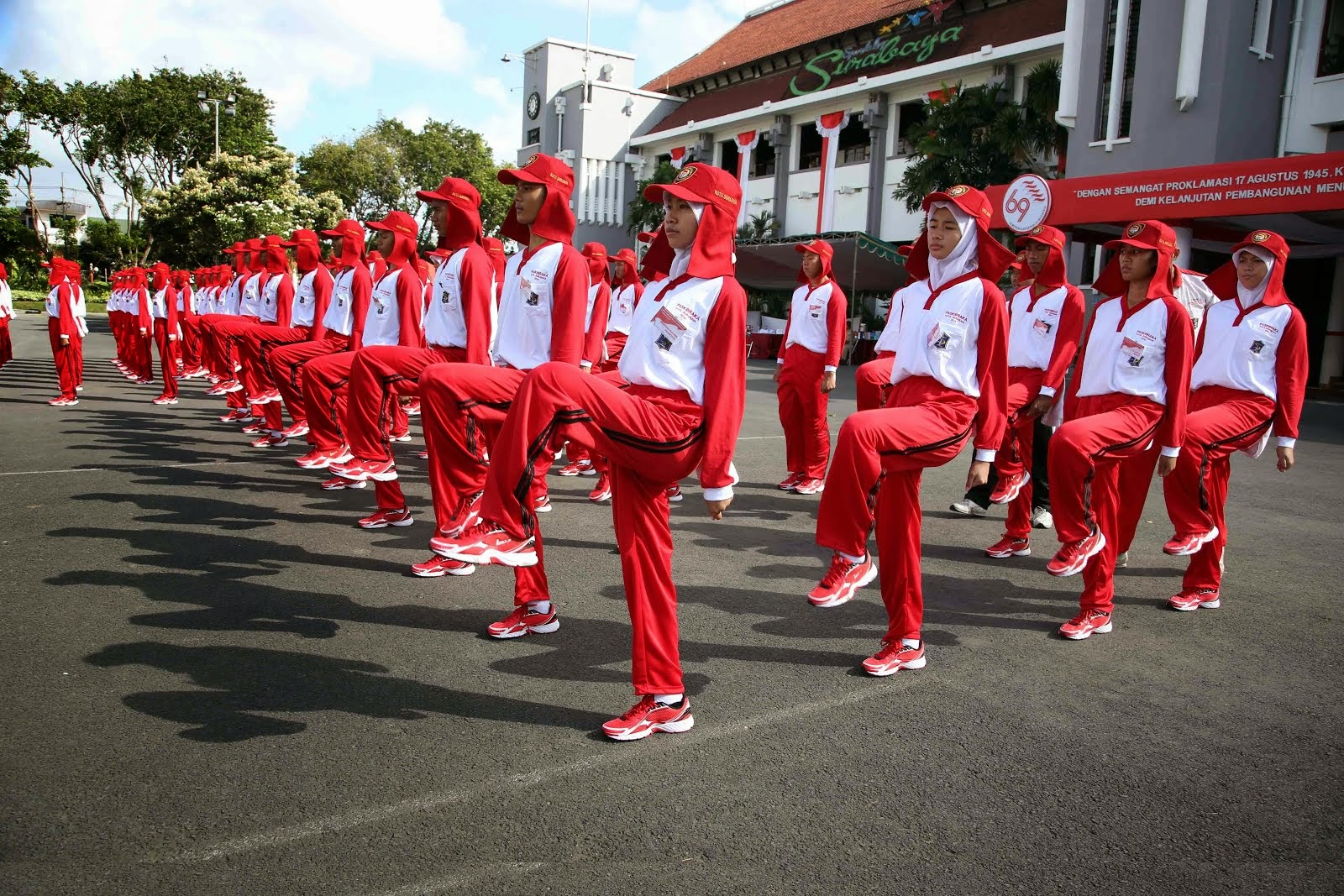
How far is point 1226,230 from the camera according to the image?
2017cm

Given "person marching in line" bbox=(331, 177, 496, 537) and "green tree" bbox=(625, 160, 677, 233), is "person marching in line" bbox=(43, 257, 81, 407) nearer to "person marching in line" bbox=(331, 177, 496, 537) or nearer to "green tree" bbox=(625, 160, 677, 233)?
"person marching in line" bbox=(331, 177, 496, 537)

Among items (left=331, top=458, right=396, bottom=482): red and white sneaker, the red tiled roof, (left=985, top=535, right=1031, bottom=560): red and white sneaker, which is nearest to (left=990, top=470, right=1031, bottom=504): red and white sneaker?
(left=985, top=535, right=1031, bottom=560): red and white sneaker

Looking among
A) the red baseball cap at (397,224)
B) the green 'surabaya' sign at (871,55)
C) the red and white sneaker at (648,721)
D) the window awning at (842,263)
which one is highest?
the green 'surabaya' sign at (871,55)

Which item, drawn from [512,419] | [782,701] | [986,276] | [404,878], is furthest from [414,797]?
[986,276]

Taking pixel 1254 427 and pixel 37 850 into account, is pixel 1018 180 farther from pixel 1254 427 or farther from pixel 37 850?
pixel 37 850

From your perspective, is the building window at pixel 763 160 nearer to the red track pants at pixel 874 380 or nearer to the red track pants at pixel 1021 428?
the red track pants at pixel 874 380

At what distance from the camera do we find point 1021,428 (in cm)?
786

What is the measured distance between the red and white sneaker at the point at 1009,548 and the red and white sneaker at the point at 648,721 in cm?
398

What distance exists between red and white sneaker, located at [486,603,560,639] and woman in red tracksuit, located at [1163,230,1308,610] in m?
3.75

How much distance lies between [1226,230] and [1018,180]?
288 inches

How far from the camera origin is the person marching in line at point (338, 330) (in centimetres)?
854

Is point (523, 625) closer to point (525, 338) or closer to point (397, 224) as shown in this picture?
Answer: point (525, 338)

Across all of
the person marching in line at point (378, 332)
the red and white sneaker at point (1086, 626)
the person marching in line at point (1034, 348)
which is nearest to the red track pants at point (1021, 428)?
the person marching in line at point (1034, 348)

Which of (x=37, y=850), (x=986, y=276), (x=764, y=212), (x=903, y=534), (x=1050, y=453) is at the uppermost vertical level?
(x=764, y=212)
